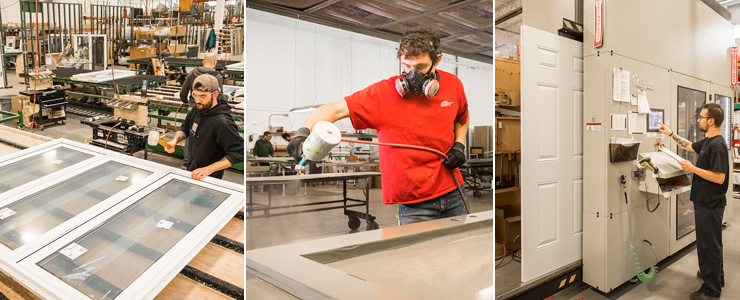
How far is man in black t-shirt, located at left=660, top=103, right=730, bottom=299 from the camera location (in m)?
2.17

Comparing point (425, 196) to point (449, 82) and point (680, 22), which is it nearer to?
point (449, 82)

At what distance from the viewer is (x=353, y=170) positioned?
4.10ft

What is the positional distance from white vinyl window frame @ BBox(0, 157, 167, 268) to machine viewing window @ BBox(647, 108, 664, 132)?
2.88 meters

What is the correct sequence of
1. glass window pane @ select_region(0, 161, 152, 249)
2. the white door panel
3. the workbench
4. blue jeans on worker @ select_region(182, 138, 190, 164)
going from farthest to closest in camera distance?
the white door panel → blue jeans on worker @ select_region(182, 138, 190, 164) → glass window pane @ select_region(0, 161, 152, 249) → the workbench

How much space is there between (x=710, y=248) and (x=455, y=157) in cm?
191

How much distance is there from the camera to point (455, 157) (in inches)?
55.5

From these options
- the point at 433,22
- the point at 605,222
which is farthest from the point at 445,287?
the point at 605,222

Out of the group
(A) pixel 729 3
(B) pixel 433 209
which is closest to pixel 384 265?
(B) pixel 433 209

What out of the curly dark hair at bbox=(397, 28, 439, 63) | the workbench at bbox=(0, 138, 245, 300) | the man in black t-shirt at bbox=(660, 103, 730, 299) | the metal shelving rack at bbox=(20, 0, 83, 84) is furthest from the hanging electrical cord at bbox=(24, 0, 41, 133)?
the man in black t-shirt at bbox=(660, 103, 730, 299)

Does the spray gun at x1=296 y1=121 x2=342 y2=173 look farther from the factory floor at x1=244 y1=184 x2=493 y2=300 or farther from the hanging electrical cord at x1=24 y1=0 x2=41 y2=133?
the hanging electrical cord at x1=24 y1=0 x2=41 y2=133

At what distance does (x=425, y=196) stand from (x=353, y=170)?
1.10 ft

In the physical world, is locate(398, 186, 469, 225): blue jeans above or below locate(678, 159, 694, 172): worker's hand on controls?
below

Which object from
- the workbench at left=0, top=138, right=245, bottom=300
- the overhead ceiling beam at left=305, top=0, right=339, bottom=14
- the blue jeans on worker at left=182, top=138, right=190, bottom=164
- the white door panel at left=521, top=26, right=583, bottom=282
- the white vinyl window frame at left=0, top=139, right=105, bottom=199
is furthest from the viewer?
the white door panel at left=521, top=26, right=583, bottom=282

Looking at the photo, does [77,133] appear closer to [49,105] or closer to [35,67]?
[49,105]
